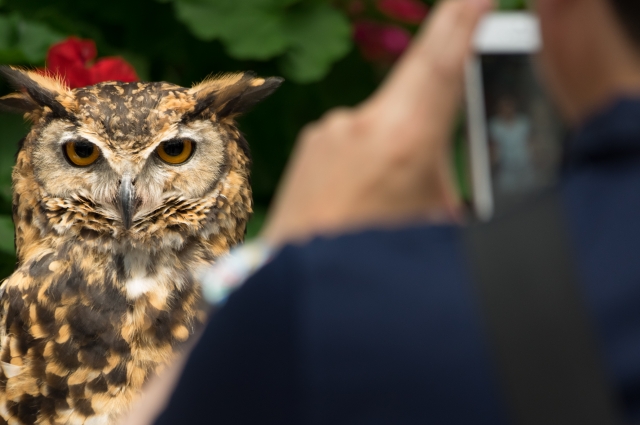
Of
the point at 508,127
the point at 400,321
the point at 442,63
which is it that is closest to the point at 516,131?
the point at 508,127

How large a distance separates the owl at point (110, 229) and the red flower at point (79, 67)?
0.24ft

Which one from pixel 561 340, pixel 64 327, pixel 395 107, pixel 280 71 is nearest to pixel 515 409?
pixel 561 340

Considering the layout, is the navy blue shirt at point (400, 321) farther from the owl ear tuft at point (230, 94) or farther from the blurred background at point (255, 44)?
the blurred background at point (255, 44)

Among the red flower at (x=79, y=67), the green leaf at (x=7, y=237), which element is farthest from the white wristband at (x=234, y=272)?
the green leaf at (x=7, y=237)

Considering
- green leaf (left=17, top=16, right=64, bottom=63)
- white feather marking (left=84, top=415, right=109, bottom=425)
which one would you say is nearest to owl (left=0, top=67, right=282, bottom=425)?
white feather marking (left=84, top=415, right=109, bottom=425)

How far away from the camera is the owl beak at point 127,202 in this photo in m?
1.21

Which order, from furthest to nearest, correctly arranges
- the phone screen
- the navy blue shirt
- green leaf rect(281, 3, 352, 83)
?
green leaf rect(281, 3, 352, 83), the phone screen, the navy blue shirt

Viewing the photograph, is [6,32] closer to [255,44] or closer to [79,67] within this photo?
[79,67]

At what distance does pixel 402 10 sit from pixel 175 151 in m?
0.82

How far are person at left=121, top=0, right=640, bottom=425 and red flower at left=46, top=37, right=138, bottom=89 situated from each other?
0.97 meters

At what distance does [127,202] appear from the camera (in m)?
1.21

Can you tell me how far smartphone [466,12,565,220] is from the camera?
0.76m

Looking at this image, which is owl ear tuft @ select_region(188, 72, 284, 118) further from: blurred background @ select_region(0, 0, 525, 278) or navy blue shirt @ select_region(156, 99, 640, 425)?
navy blue shirt @ select_region(156, 99, 640, 425)

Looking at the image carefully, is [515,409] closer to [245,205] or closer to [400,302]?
[400,302]
